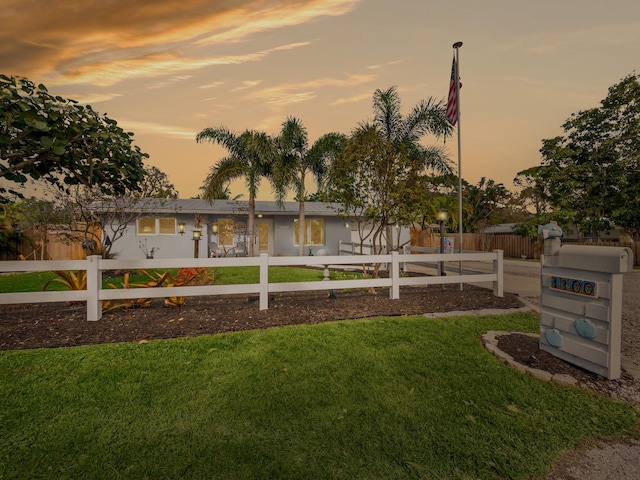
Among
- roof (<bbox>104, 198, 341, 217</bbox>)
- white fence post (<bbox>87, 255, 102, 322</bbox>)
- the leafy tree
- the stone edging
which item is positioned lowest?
the stone edging

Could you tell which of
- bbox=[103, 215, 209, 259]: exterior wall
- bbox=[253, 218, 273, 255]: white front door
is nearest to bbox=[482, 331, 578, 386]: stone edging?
bbox=[103, 215, 209, 259]: exterior wall

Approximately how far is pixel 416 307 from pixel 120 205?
13.3 m

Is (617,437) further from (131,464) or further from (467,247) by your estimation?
(467,247)

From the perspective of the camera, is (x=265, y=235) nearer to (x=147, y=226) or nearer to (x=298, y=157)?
(x=298, y=157)

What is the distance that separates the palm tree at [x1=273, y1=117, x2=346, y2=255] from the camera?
Result: 1638 centimetres

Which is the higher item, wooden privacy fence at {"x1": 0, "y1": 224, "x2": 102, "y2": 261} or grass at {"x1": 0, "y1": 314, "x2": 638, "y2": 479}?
wooden privacy fence at {"x1": 0, "y1": 224, "x2": 102, "y2": 261}

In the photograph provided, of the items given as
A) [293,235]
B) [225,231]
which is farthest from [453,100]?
[225,231]

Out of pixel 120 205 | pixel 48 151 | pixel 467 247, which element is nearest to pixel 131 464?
pixel 48 151

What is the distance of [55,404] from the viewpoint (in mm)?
3188

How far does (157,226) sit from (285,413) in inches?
672

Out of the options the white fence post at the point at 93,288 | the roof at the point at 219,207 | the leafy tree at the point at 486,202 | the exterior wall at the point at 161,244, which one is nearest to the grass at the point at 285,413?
the white fence post at the point at 93,288

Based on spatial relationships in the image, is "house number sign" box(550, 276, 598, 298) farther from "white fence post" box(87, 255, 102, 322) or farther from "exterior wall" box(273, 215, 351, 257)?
"exterior wall" box(273, 215, 351, 257)

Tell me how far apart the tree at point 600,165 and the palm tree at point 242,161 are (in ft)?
62.9

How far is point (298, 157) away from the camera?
55.8 ft
